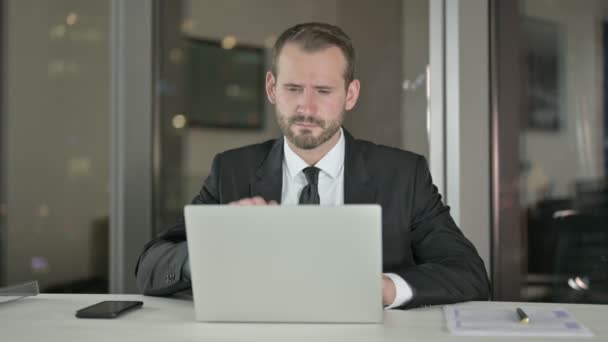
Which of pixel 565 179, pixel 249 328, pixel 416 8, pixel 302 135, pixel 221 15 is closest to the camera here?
pixel 249 328

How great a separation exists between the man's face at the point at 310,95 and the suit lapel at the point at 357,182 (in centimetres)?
12

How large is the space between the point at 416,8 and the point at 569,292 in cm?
147

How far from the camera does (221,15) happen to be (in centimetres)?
356

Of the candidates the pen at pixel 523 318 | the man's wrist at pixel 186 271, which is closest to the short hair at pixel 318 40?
the man's wrist at pixel 186 271

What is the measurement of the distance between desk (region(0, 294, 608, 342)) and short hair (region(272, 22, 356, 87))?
933 mm

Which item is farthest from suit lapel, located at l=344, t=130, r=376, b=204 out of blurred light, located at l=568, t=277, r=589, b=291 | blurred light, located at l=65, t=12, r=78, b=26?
blurred light, located at l=65, t=12, r=78, b=26

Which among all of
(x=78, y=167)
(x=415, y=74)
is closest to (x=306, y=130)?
(x=415, y=74)

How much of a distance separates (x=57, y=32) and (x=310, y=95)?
6.93ft

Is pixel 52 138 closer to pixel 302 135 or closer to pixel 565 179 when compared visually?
pixel 302 135

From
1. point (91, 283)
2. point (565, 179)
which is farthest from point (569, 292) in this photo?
point (91, 283)

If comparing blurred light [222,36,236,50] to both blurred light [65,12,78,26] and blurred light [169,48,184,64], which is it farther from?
blurred light [65,12,78,26]

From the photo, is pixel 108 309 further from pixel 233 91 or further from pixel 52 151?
pixel 52 151

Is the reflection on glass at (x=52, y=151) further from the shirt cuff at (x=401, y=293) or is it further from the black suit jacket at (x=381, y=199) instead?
the shirt cuff at (x=401, y=293)

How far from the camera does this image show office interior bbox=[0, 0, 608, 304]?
3.09 metres
